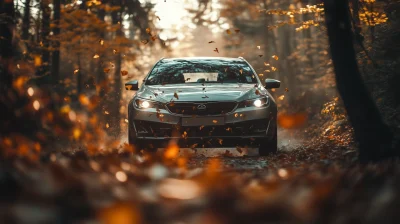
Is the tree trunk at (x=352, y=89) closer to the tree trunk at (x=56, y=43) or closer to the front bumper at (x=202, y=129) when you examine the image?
the front bumper at (x=202, y=129)

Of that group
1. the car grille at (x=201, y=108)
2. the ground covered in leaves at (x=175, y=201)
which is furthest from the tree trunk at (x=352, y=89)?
the ground covered in leaves at (x=175, y=201)

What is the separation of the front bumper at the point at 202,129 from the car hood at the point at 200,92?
0.87 feet

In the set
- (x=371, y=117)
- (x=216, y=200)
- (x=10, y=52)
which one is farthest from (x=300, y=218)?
(x=10, y=52)

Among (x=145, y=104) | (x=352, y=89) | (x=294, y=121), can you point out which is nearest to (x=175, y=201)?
(x=352, y=89)

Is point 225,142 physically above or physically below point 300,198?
below

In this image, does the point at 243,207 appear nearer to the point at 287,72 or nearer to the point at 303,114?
the point at 303,114

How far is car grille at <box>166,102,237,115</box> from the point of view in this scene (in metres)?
9.23

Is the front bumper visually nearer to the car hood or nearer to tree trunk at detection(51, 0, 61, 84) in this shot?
the car hood

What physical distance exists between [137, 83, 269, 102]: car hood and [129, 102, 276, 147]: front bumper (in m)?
0.26

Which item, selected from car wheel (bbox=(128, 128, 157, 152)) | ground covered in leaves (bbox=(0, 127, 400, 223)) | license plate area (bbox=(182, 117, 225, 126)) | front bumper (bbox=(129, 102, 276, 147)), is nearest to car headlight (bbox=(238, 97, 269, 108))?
front bumper (bbox=(129, 102, 276, 147))

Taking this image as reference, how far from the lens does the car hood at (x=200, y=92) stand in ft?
30.7

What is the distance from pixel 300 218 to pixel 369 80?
11.4m

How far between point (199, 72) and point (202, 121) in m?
1.83

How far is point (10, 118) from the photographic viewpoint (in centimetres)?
782
